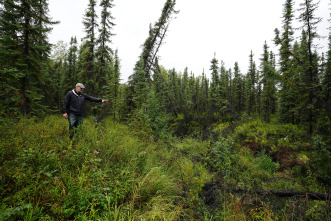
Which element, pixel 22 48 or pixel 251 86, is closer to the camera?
pixel 22 48

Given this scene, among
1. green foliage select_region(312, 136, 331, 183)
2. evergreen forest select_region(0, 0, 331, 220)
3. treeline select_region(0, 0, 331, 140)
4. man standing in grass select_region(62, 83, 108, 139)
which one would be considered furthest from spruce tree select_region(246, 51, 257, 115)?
man standing in grass select_region(62, 83, 108, 139)

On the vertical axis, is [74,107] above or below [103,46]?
below

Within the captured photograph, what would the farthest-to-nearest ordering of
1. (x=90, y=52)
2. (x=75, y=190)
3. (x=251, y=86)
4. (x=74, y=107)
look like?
(x=251, y=86) → (x=90, y=52) → (x=74, y=107) → (x=75, y=190)

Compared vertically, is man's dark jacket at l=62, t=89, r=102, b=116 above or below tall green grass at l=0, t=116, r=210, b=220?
above

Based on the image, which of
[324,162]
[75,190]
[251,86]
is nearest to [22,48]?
[75,190]

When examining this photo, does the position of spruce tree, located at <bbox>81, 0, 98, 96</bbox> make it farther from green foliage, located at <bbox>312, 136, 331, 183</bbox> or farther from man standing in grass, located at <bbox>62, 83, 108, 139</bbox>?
green foliage, located at <bbox>312, 136, 331, 183</bbox>

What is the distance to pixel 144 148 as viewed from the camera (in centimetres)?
514

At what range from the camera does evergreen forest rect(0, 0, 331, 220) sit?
231 cm

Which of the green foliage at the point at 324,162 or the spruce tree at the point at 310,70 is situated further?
the spruce tree at the point at 310,70

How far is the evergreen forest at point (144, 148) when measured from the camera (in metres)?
2.31

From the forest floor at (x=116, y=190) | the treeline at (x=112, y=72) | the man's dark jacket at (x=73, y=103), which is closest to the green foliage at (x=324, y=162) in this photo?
the forest floor at (x=116, y=190)

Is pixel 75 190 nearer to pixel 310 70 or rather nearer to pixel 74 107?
pixel 74 107

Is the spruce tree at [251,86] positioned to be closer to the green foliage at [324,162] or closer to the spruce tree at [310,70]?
the spruce tree at [310,70]

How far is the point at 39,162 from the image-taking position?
9.05 feet
